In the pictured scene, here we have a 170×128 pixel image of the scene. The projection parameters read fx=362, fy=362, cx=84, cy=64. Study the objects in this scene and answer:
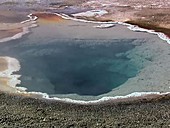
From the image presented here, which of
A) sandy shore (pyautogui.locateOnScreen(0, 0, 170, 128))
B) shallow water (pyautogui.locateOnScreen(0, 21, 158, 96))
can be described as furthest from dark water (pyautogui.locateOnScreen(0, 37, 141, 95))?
sandy shore (pyautogui.locateOnScreen(0, 0, 170, 128))

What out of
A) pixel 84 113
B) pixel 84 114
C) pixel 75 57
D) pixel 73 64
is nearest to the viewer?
pixel 84 114

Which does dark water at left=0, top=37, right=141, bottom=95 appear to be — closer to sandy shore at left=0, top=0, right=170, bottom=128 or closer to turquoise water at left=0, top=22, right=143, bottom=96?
turquoise water at left=0, top=22, right=143, bottom=96

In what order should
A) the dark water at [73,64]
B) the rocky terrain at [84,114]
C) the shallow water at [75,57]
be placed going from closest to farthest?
1. the rocky terrain at [84,114]
2. the dark water at [73,64]
3. the shallow water at [75,57]

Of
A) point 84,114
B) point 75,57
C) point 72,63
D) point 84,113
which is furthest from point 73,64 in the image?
point 84,114

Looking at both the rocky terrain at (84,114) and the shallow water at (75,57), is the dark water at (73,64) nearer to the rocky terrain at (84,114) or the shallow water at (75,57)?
the shallow water at (75,57)

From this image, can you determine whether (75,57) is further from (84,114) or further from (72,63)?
(84,114)

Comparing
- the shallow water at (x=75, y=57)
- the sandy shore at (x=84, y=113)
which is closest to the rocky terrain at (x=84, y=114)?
the sandy shore at (x=84, y=113)

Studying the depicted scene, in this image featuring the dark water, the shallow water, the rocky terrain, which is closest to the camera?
the rocky terrain

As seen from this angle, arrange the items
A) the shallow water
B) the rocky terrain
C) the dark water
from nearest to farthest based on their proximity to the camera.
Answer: the rocky terrain → the dark water → the shallow water
